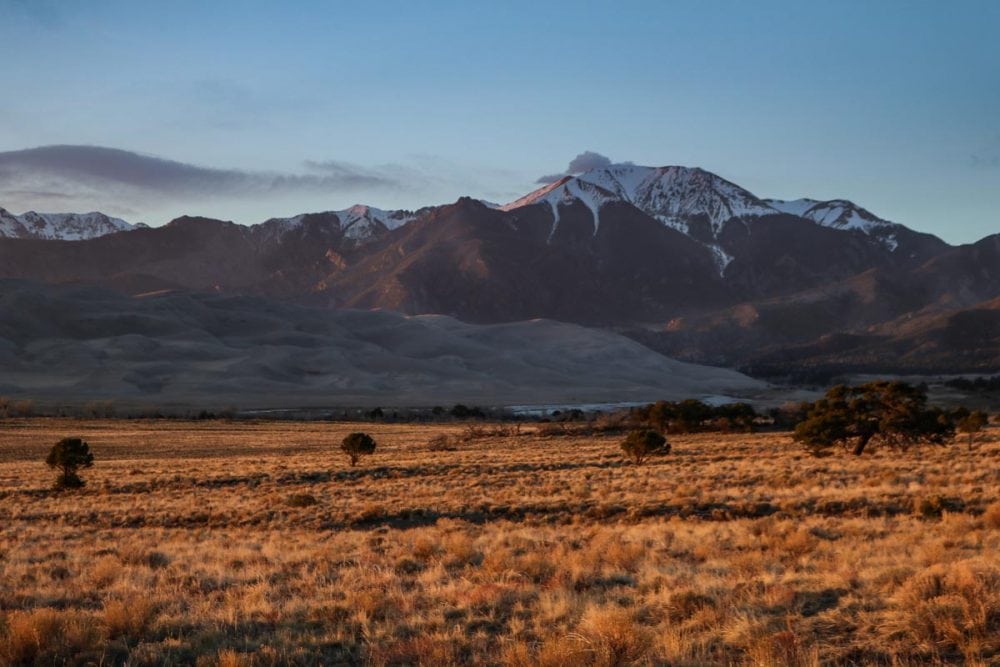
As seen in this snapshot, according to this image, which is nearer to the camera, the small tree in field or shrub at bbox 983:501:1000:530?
shrub at bbox 983:501:1000:530

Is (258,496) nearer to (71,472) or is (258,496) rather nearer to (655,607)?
(71,472)

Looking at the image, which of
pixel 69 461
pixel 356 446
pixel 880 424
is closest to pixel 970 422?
pixel 880 424

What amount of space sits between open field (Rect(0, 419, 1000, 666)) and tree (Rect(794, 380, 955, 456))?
432 centimetres

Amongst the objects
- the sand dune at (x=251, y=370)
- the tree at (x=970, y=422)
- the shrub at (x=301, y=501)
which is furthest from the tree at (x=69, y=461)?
the sand dune at (x=251, y=370)

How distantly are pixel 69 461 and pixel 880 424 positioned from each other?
3246 centimetres

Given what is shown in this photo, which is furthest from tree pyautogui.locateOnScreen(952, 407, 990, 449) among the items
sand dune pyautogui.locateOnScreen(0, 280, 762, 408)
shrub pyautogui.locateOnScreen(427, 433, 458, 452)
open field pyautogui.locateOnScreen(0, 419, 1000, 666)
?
sand dune pyautogui.locateOnScreen(0, 280, 762, 408)

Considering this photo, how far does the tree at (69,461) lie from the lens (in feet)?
95.3

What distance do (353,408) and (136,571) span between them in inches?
3776

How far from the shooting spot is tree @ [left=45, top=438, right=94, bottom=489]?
29.1 m

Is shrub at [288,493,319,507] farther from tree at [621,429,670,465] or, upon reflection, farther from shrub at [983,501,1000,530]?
shrub at [983,501,1000,530]

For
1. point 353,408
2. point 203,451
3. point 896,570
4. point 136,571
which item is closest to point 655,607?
point 896,570

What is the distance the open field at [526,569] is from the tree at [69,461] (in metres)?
0.82

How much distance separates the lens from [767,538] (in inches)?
530

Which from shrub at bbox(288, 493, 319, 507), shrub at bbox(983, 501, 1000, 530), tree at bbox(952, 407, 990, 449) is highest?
tree at bbox(952, 407, 990, 449)
